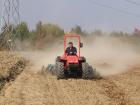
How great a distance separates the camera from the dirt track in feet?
51.5

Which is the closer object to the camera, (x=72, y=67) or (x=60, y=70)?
(x=60, y=70)

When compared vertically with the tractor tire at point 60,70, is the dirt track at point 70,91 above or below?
below

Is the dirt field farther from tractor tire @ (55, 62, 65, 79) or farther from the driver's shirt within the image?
the driver's shirt

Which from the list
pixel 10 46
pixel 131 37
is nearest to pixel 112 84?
pixel 10 46

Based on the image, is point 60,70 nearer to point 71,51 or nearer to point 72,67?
point 72,67

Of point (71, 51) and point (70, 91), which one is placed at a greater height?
point (71, 51)

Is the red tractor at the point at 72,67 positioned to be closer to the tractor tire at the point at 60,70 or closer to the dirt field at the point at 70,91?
the tractor tire at the point at 60,70

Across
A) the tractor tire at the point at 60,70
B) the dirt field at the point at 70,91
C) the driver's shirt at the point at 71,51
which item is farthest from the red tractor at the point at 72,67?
the dirt field at the point at 70,91

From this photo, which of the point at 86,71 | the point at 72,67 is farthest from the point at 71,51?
the point at 86,71

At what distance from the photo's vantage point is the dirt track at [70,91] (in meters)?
15.7

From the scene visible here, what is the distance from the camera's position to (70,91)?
1816cm

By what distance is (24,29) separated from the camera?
8875 centimetres

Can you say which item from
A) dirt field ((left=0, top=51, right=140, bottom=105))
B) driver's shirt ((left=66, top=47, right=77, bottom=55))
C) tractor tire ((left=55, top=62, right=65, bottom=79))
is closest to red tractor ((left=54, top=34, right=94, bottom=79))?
tractor tire ((left=55, top=62, right=65, bottom=79))

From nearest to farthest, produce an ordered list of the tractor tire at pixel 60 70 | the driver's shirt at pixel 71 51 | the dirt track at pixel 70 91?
the dirt track at pixel 70 91 < the tractor tire at pixel 60 70 < the driver's shirt at pixel 71 51
